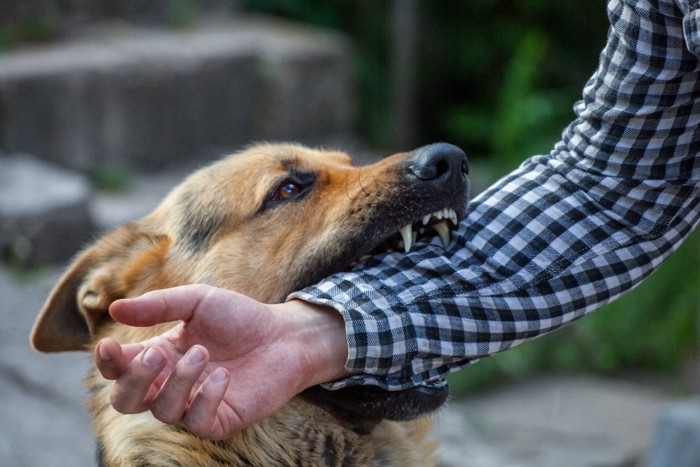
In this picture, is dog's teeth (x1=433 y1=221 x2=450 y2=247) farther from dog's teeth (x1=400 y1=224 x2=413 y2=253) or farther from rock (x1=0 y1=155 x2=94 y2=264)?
rock (x1=0 y1=155 x2=94 y2=264)

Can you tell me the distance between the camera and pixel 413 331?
2240 mm

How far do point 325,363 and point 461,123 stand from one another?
7.06m

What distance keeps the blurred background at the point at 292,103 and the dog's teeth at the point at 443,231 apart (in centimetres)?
303

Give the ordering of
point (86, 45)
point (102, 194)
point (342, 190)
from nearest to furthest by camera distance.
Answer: point (342, 190), point (102, 194), point (86, 45)

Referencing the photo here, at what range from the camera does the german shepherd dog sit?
8.17 ft

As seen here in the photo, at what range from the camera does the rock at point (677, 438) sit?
4516 mm

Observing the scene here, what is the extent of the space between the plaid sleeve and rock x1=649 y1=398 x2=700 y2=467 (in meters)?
2.45

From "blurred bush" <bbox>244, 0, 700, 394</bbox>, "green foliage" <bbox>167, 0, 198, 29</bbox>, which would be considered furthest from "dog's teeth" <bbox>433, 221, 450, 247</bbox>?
"green foliage" <bbox>167, 0, 198, 29</bbox>

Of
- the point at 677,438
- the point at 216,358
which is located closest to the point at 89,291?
the point at 216,358

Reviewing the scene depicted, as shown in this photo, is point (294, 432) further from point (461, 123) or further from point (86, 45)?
point (461, 123)

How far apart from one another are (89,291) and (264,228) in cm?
61

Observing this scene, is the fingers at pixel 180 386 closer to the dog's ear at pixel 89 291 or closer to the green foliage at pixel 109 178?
the dog's ear at pixel 89 291

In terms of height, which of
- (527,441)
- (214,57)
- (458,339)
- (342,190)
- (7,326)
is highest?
(342,190)

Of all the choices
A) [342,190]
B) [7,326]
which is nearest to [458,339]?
[342,190]
